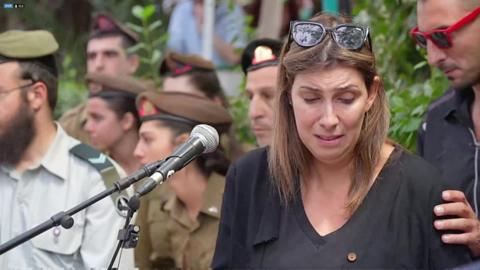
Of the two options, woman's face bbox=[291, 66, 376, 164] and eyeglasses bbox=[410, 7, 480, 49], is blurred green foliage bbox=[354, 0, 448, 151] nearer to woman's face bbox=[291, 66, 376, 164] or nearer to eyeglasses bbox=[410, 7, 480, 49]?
eyeglasses bbox=[410, 7, 480, 49]

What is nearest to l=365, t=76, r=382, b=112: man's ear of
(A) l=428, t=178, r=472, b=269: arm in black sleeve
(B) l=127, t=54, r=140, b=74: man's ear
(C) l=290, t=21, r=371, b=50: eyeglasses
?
(C) l=290, t=21, r=371, b=50: eyeglasses

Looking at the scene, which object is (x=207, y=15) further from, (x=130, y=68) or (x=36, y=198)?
(x=36, y=198)

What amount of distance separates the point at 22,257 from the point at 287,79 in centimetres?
172

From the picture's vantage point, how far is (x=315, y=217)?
11.7 ft

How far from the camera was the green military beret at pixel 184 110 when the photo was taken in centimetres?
580

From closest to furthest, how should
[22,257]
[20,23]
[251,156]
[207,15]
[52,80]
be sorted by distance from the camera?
[251,156] < [22,257] < [52,80] < [20,23] < [207,15]

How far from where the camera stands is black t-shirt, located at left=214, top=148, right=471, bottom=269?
11.2 ft

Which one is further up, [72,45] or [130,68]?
[130,68]

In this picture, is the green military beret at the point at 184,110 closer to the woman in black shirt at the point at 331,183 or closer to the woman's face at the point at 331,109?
the woman in black shirt at the point at 331,183

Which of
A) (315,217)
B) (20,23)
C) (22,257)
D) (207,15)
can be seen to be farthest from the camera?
(207,15)

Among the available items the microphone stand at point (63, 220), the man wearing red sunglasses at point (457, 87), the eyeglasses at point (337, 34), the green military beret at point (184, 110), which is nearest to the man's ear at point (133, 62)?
the green military beret at point (184, 110)

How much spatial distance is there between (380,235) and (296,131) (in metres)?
0.56

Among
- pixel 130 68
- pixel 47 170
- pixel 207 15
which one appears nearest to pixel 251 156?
pixel 47 170

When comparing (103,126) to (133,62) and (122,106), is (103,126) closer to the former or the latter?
(122,106)
